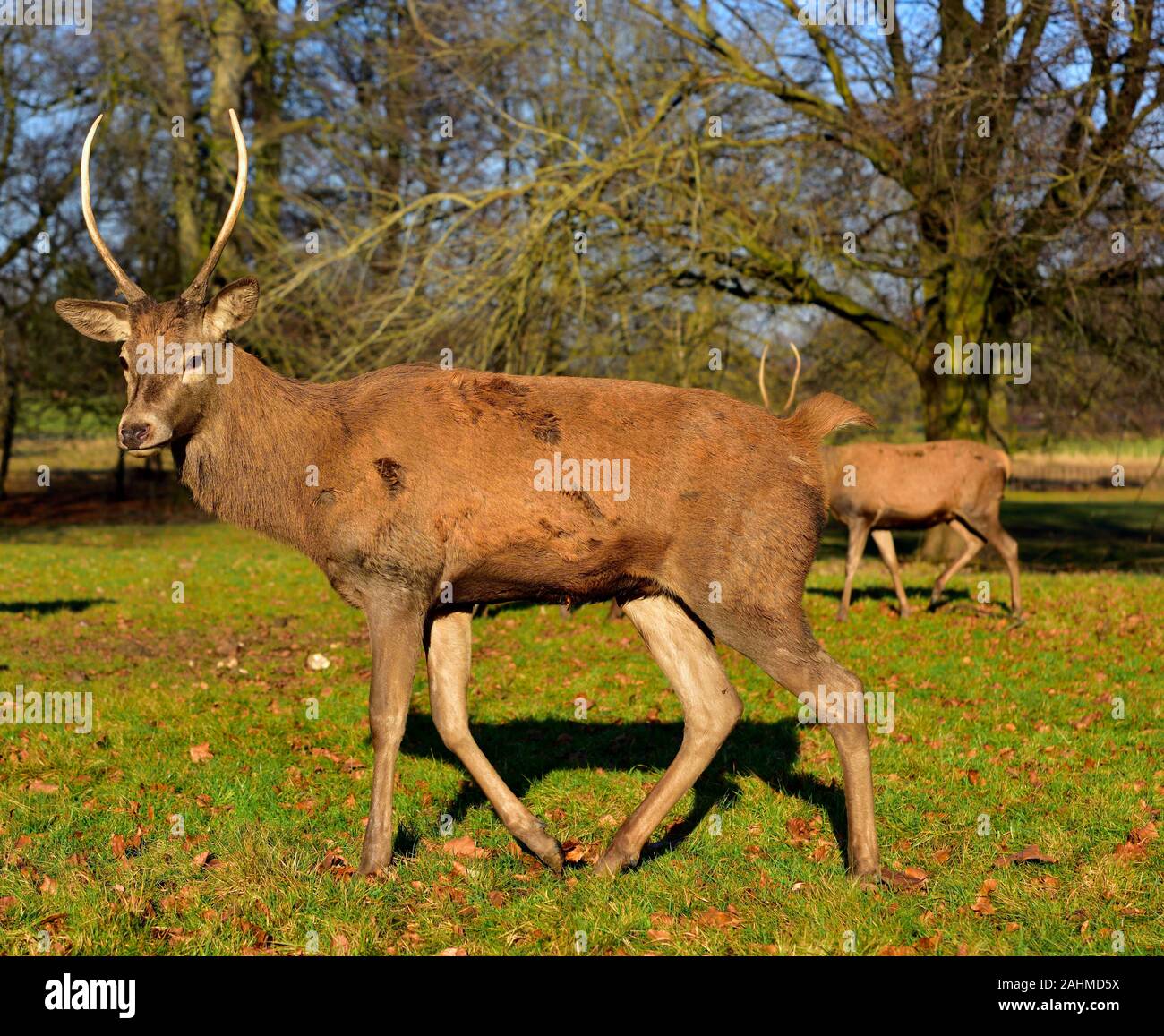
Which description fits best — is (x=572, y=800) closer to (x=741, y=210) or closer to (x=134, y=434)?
(x=134, y=434)

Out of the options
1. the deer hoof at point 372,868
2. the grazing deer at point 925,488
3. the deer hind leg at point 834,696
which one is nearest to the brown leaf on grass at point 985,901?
the deer hind leg at point 834,696

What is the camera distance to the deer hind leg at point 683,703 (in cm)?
511

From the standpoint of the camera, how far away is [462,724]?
5.29 metres

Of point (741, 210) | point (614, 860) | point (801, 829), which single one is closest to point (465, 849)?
point (614, 860)

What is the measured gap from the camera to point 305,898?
464 cm

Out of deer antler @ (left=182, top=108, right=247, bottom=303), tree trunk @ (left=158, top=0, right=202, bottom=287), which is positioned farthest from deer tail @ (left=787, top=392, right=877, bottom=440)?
tree trunk @ (left=158, top=0, right=202, bottom=287)

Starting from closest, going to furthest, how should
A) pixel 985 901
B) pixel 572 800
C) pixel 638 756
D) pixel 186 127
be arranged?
1. pixel 985 901
2. pixel 572 800
3. pixel 638 756
4. pixel 186 127

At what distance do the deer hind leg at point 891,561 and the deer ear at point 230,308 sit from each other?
857 centimetres

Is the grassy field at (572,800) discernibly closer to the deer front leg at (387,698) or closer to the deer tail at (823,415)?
the deer front leg at (387,698)

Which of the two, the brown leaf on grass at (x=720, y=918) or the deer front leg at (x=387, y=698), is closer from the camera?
the brown leaf on grass at (x=720, y=918)

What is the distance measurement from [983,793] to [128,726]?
508 cm

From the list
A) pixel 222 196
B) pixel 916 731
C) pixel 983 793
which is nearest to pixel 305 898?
pixel 983 793

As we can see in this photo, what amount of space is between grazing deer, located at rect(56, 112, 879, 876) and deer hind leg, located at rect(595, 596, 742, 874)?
0.01 m

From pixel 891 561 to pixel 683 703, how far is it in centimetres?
811
